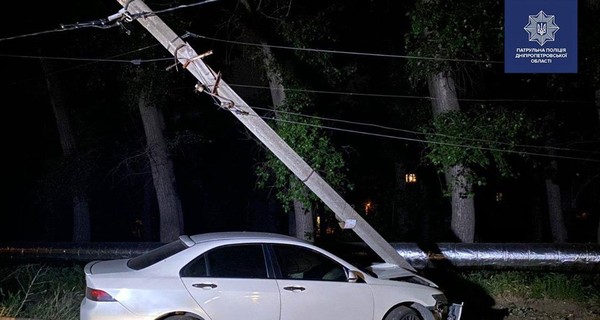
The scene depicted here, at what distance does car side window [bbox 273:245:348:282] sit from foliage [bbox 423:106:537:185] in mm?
5568

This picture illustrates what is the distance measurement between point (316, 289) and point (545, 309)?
540cm

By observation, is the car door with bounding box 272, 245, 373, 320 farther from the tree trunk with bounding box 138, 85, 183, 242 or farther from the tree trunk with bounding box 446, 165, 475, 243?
the tree trunk with bounding box 138, 85, 183, 242

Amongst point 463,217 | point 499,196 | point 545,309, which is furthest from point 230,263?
point 499,196

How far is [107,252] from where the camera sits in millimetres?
13281

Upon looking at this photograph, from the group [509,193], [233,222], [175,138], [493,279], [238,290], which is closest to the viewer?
[238,290]

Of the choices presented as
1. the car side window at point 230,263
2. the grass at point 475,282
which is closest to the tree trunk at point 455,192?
the grass at point 475,282

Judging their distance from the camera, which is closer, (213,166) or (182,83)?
(182,83)

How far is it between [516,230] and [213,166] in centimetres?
1847

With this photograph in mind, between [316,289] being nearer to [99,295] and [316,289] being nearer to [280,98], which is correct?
[99,295]

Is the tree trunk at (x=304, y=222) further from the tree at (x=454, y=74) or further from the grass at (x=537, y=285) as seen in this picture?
the grass at (x=537, y=285)

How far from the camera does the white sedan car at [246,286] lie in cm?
752

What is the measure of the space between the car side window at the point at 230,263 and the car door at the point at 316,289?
237 millimetres

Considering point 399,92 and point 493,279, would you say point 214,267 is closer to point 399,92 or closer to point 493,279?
point 493,279

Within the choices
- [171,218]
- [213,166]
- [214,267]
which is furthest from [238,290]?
[213,166]
